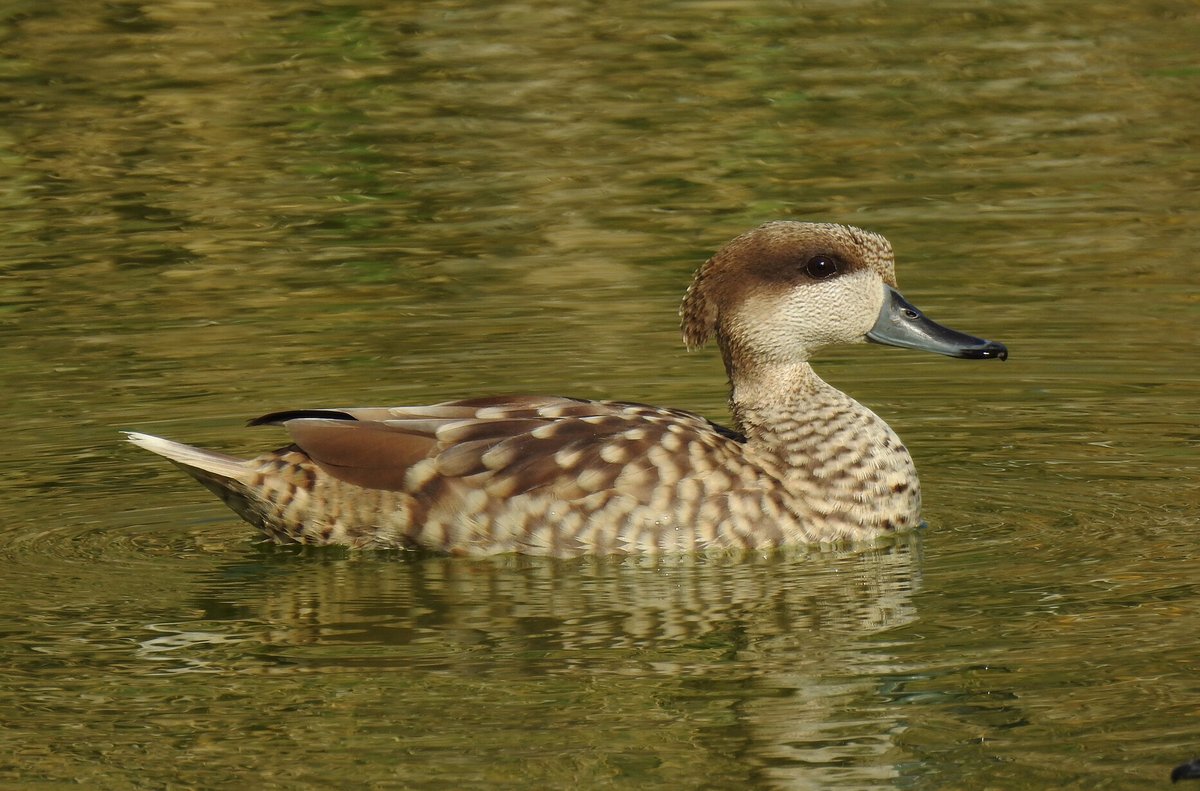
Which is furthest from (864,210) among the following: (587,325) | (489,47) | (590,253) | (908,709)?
(908,709)

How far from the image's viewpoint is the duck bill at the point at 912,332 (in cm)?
959

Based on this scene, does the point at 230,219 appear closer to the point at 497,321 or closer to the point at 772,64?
the point at 497,321

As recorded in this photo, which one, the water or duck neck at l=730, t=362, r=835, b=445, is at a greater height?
duck neck at l=730, t=362, r=835, b=445

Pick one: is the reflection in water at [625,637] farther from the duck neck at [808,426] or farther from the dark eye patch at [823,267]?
the dark eye patch at [823,267]

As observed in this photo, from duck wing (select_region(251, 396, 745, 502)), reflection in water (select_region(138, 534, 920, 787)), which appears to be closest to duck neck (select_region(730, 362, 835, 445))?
duck wing (select_region(251, 396, 745, 502))

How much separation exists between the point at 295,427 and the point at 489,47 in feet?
41.1

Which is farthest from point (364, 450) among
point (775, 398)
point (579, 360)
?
point (579, 360)

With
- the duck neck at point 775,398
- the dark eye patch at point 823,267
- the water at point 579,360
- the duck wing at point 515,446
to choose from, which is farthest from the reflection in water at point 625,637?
the dark eye patch at point 823,267

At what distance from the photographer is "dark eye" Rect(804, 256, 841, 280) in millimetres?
9516

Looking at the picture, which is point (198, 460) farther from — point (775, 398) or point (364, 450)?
point (775, 398)

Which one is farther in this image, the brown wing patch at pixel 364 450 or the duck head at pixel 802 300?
the duck head at pixel 802 300

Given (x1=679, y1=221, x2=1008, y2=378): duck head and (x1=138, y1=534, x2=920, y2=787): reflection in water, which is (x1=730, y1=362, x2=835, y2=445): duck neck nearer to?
(x1=679, y1=221, x2=1008, y2=378): duck head

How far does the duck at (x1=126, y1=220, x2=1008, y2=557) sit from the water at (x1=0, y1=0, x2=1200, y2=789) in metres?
0.15

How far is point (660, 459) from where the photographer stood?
29.5ft
